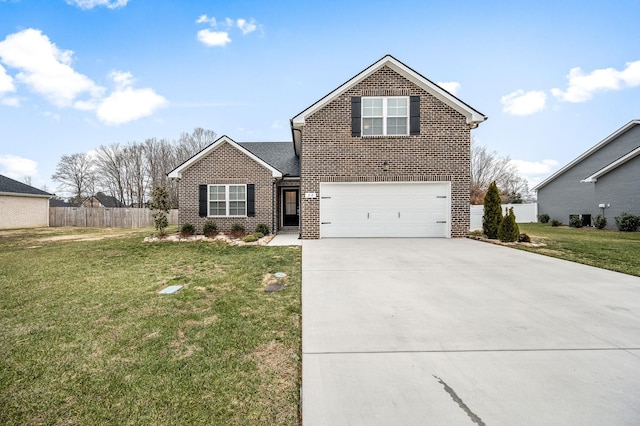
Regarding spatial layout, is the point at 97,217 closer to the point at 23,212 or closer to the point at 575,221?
the point at 23,212

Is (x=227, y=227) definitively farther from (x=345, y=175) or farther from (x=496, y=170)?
(x=496, y=170)

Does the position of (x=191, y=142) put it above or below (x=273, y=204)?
above

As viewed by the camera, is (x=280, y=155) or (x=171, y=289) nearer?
(x=171, y=289)

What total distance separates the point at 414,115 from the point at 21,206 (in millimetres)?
25714

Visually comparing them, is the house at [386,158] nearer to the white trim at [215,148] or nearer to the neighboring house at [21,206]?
the white trim at [215,148]

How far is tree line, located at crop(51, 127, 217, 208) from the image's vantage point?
31969 mm

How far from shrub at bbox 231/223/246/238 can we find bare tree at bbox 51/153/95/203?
32.0 metres

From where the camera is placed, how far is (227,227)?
12.2 meters

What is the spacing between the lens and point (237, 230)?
11719mm

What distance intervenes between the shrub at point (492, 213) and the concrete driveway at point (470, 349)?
4.93 meters

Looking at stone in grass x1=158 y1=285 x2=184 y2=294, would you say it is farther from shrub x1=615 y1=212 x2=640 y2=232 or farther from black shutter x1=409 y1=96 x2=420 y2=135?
shrub x1=615 y1=212 x2=640 y2=232

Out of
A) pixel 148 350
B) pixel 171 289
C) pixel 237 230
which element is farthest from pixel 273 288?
pixel 237 230

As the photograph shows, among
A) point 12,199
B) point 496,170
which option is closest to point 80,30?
point 12,199

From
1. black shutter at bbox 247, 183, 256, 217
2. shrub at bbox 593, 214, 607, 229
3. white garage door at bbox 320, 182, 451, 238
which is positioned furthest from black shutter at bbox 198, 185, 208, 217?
shrub at bbox 593, 214, 607, 229
